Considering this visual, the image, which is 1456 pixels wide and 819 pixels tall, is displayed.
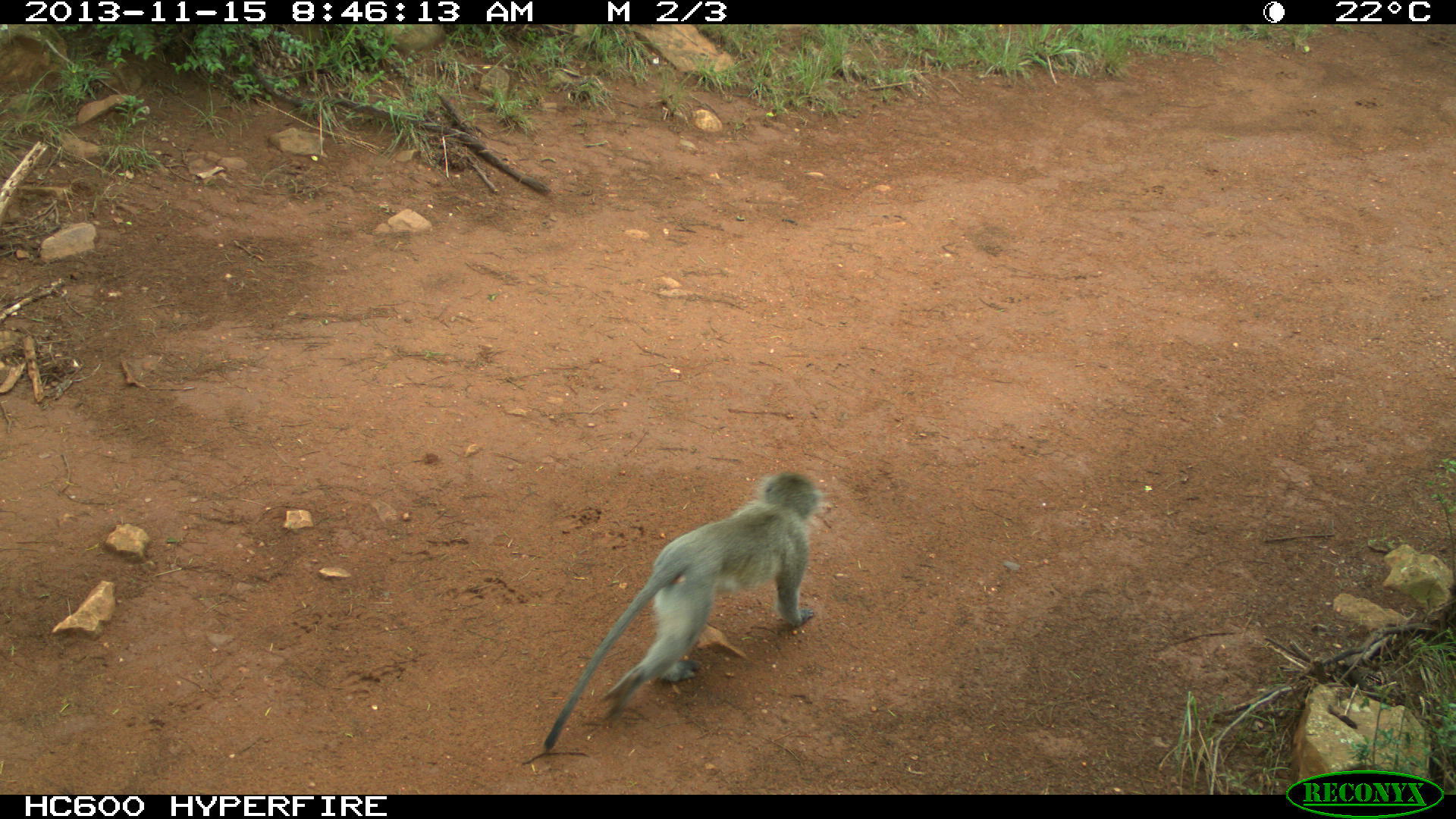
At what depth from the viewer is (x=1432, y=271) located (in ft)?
23.4

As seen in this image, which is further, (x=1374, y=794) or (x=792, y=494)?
(x=792, y=494)

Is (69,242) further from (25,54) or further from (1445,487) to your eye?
(1445,487)

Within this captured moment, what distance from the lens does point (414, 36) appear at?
8305 mm

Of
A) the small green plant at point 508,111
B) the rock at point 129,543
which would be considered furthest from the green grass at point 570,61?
the rock at point 129,543

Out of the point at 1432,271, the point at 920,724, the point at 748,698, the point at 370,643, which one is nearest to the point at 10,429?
the point at 370,643

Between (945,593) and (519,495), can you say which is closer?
(945,593)

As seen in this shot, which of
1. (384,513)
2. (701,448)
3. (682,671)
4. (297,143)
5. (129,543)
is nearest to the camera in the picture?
(682,671)

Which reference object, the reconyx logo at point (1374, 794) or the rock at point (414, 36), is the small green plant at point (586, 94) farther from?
the reconyx logo at point (1374, 794)

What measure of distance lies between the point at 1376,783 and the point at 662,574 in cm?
263

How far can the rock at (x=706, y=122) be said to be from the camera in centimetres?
879

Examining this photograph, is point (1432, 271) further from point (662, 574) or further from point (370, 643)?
point (370, 643)

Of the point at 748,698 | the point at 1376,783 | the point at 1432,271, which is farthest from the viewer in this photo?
the point at 1432,271

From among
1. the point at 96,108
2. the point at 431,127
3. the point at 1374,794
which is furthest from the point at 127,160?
the point at 1374,794

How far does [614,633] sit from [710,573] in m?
0.43
